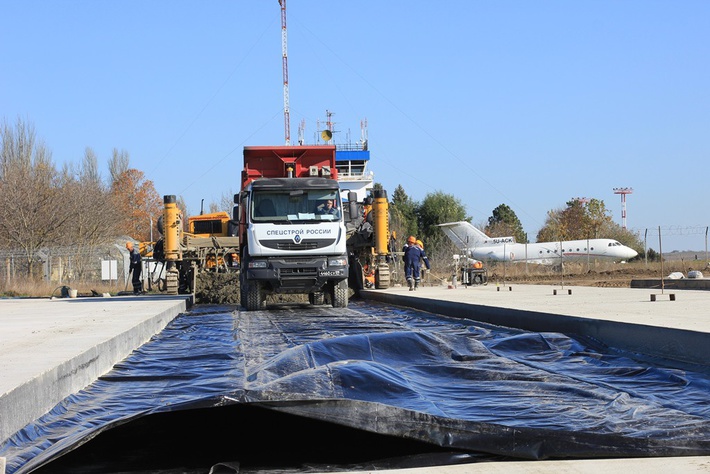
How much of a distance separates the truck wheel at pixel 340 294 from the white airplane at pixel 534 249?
3075 cm

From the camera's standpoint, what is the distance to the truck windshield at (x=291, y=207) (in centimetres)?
1994

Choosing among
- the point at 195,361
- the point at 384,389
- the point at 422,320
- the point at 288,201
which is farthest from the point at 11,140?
the point at 384,389

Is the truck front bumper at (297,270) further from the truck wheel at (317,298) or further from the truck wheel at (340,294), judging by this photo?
the truck wheel at (317,298)

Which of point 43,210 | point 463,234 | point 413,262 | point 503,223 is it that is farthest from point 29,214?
point 503,223

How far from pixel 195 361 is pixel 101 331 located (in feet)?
6.85

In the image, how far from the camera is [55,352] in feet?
29.8

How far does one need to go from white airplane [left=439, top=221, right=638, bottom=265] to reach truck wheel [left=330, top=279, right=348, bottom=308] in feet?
101

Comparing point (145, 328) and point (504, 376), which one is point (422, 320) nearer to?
point (145, 328)

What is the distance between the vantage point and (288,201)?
65.7ft

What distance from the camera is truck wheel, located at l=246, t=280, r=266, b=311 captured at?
67.5ft

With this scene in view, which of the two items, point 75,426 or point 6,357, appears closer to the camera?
point 75,426

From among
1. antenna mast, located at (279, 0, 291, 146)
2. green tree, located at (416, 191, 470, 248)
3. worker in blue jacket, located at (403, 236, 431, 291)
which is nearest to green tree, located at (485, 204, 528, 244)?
green tree, located at (416, 191, 470, 248)

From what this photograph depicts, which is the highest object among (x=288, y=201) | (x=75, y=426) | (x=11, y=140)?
(x=11, y=140)

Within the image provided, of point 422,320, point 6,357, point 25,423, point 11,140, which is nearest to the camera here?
point 25,423
